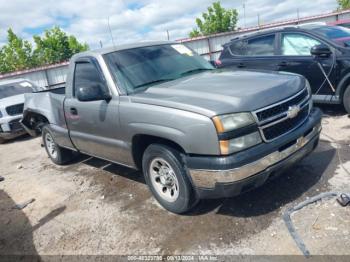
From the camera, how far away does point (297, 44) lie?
685 cm

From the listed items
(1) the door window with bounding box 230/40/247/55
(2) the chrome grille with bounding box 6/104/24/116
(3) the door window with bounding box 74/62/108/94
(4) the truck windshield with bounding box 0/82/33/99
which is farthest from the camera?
(4) the truck windshield with bounding box 0/82/33/99

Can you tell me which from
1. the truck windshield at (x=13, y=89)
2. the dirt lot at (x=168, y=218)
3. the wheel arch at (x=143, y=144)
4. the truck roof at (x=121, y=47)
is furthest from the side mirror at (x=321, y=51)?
the truck windshield at (x=13, y=89)

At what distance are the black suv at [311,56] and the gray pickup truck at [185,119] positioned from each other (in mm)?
2634

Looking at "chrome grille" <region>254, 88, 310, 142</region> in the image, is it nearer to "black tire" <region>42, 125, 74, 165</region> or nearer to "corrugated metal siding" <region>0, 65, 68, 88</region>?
"black tire" <region>42, 125, 74, 165</region>

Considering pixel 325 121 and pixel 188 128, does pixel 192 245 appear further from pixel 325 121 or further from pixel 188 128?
pixel 325 121

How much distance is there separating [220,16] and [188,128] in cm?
4006

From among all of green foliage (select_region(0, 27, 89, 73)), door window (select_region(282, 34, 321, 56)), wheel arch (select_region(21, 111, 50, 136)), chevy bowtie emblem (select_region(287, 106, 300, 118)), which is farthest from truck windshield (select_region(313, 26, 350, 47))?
green foliage (select_region(0, 27, 89, 73))

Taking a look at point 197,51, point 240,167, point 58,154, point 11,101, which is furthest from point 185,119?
point 197,51

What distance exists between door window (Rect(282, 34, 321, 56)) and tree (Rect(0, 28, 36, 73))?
29658 mm

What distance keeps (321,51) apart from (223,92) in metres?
3.72

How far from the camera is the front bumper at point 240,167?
305 centimetres

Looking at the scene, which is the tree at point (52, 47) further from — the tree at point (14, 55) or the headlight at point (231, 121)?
the headlight at point (231, 121)

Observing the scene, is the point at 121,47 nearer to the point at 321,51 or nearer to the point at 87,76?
the point at 87,76

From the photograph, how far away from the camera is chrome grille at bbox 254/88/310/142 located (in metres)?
3.19
